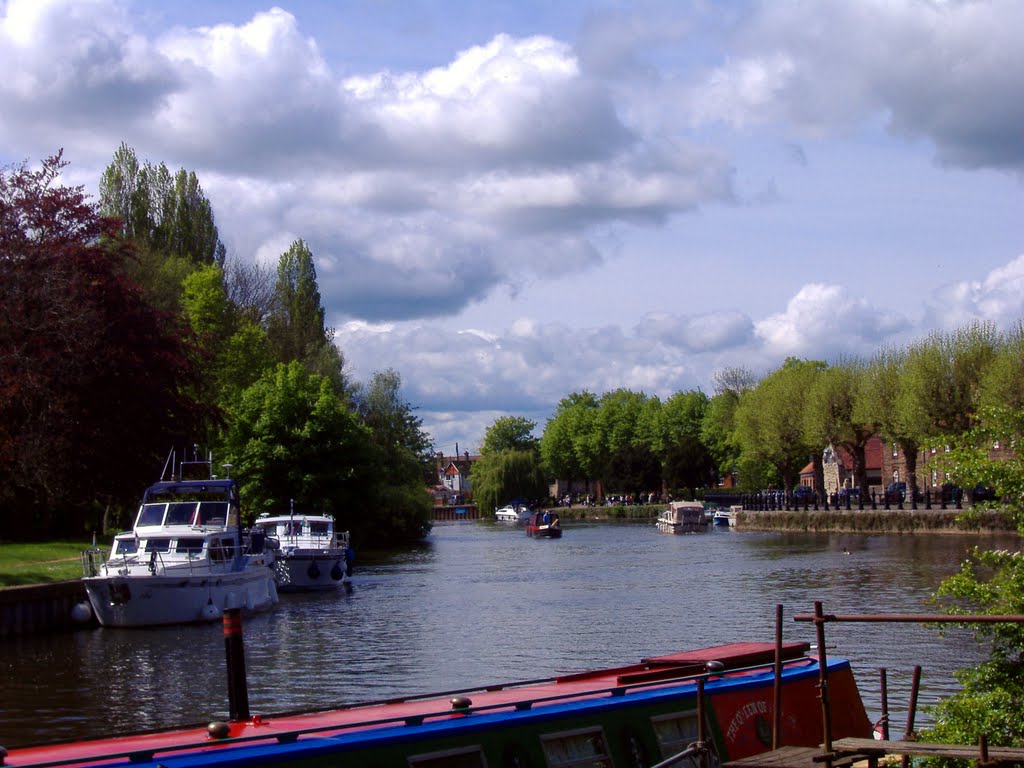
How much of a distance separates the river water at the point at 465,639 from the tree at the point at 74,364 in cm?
770

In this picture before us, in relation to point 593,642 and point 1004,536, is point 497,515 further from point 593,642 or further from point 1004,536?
point 593,642

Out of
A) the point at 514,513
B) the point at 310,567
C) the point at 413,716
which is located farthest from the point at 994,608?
the point at 514,513

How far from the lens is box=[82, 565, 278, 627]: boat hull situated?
118 ft

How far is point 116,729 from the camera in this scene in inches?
824

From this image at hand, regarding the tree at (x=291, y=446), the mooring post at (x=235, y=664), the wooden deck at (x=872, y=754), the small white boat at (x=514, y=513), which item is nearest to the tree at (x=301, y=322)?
the tree at (x=291, y=446)

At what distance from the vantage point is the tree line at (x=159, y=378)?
39594 mm

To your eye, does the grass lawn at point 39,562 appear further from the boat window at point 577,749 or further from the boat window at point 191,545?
the boat window at point 577,749

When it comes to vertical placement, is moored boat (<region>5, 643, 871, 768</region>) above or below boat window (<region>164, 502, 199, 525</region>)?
below

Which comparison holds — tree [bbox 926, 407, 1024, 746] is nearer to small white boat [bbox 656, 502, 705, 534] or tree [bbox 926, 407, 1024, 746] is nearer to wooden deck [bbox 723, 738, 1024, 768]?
wooden deck [bbox 723, 738, 1024, 768]

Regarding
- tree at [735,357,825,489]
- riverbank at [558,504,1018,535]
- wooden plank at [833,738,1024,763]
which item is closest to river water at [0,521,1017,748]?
wooden plank at [833,738,1024,763]

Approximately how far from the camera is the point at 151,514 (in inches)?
1617

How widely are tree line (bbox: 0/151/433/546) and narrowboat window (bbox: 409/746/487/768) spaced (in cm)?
2964

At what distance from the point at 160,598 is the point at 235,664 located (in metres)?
21.6

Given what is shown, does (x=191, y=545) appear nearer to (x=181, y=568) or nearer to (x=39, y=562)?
(x=181, y=568)
